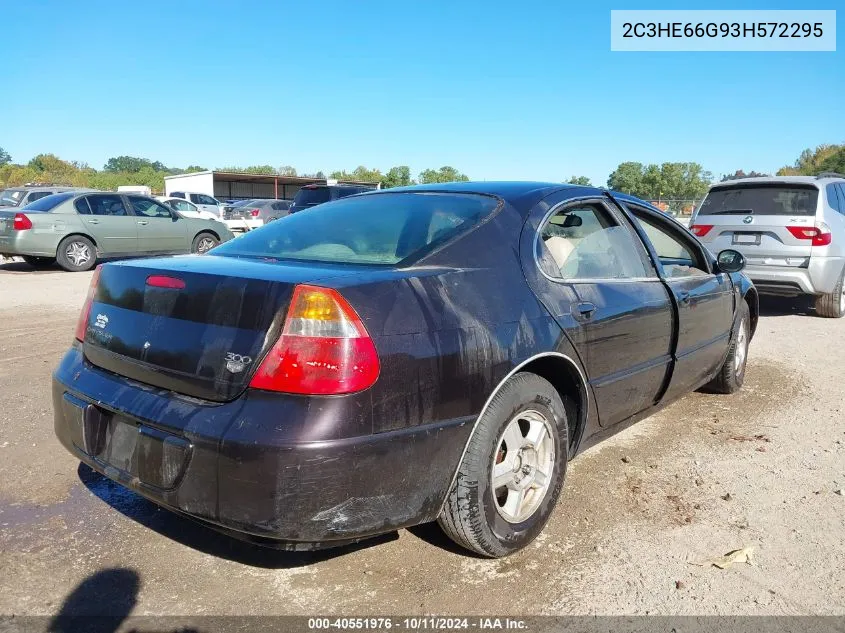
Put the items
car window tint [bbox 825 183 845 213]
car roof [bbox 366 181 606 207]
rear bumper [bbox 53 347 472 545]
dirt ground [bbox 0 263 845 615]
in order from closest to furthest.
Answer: rear bumper [bbox 53 347 472 545], dirt ground [bbox 0 263 845 615], car roof [bbox 366 181 606 207], car window tint [bbox 825 183 845 213]

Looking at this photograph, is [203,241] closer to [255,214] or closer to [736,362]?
[255,214]

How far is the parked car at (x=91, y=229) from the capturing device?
11.9 m

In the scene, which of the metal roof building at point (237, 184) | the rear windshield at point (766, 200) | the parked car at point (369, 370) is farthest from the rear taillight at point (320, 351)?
the metal roof building at point (237, 184)

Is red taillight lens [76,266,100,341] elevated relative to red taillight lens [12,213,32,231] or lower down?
lower down

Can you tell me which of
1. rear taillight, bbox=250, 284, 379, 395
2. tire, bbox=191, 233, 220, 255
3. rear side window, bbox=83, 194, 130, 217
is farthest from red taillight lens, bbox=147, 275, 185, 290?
tire, bbox=191, 233, 220, 255

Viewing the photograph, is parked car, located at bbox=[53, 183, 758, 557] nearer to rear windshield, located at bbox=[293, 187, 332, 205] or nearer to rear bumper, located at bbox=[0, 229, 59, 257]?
rear bumper, located at bbox=[0, 229, 59, 257]

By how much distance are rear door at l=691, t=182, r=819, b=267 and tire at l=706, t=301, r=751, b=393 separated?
329 centimetres

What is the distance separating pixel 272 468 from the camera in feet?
6.74

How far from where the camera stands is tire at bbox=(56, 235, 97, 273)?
1226 cm

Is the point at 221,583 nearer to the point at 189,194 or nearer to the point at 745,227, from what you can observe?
the point at 745,227

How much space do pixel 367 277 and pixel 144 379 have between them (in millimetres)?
890

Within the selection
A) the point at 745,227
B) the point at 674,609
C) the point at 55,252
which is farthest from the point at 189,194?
the point at 674,609

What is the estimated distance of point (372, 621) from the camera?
2291mm

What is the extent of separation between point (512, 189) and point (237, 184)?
180 ft
